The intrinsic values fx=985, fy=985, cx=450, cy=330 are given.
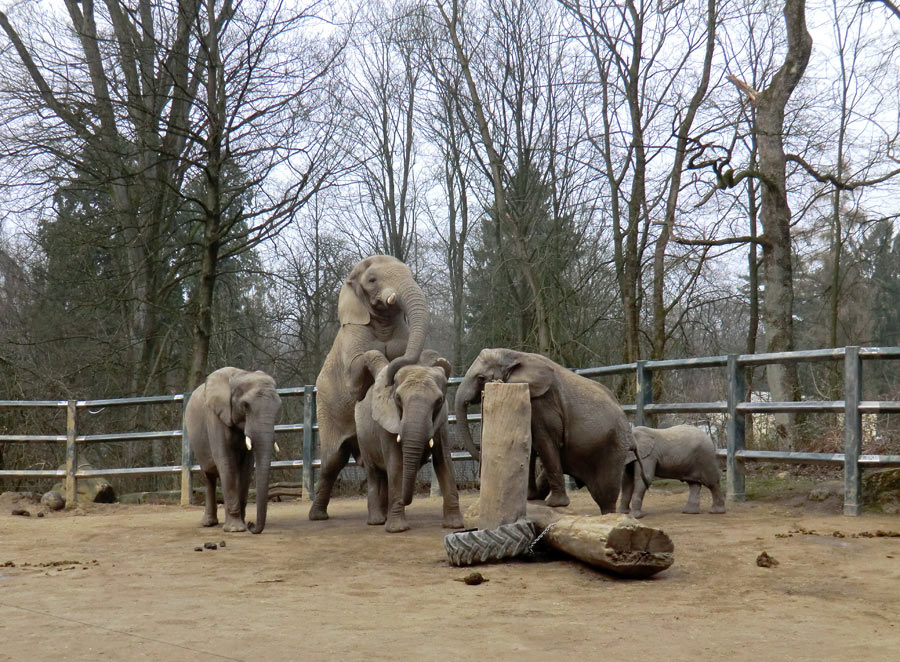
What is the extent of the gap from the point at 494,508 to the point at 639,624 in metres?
2.16

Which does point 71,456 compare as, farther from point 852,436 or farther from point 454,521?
point 852,436

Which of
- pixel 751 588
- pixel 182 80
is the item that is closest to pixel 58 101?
pixel 182 80

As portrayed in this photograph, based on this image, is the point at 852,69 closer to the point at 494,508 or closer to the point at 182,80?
the point at 182,80

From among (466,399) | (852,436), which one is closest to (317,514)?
(466,399)

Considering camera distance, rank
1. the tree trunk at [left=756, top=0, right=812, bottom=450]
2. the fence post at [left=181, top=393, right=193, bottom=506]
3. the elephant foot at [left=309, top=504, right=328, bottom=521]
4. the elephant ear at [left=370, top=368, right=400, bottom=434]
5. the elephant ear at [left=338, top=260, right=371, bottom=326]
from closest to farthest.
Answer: the elephant ear at [left=370, top=368, right=400, bottom=434] → the elephant foot at [left=309, top=504, right=328, bottom=521] → the elephant ear at [left=338, top=260, right=371, bottom=326] → the fence post at [left=181, top=393, right=193, bottom=506] → the tree trunk at [left=756, top=0, right=812, bottom=450]

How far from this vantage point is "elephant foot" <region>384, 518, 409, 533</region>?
8594 millimetres

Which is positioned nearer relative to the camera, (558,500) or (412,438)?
(412,438)

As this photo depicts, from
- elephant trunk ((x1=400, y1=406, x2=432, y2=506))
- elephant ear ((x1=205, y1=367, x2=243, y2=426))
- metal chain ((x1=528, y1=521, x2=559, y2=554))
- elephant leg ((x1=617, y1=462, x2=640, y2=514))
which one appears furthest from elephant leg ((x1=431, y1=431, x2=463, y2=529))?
metal chain ((x1=528, y1=521, x2=559, y2=554))

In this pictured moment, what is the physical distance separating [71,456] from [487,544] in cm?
856

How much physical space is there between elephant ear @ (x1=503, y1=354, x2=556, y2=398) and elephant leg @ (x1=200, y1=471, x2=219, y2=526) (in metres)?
3.36

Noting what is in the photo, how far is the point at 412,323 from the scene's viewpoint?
32.0ft

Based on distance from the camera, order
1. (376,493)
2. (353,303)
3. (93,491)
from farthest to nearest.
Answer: (93,491) < (353,303) < (376,493)

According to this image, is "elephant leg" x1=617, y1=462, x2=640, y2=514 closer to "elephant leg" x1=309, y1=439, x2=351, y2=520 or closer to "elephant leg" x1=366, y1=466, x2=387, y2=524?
"elephant leg" x1=366, y1=466, x2=387, y2=524

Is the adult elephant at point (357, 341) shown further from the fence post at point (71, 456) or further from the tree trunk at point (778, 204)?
the tree trunk at point (778, 204)
